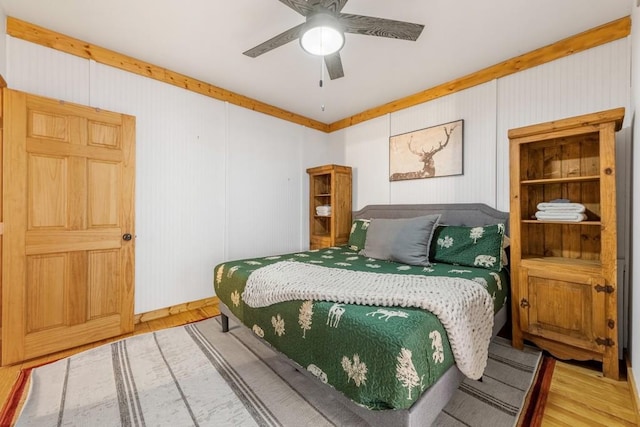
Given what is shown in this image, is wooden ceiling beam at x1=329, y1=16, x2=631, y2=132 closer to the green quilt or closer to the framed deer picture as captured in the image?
the framed deer picture

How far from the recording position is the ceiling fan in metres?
1.57

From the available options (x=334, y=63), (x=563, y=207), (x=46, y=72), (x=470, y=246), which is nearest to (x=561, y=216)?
(x=563, y=207)

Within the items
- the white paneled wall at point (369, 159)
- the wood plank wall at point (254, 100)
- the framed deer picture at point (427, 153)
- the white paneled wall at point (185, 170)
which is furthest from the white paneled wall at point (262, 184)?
the framed deer picture at point (427, 153)

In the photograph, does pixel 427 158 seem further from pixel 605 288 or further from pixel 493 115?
pixel 605 288

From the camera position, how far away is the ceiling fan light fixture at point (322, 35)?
1.59 metres

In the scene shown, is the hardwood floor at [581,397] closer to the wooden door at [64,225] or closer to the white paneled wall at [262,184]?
the wooden door at [64,225]

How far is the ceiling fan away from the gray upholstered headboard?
1805 mm

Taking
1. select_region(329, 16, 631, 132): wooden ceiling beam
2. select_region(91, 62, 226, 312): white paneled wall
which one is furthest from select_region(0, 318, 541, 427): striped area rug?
select_region(329, 16, 631, 132): wooden ceiling beam

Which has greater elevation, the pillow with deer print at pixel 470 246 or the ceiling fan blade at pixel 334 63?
the ceiling fan blade at pixel 334 63

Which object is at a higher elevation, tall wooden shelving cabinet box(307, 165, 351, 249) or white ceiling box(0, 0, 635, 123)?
white ceiling box(0, 0, 635, 123)

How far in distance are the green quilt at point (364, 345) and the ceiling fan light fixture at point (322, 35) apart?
5.32ft

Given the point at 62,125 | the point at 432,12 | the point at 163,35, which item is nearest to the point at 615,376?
the point at 432,12

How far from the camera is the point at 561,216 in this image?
197 cm

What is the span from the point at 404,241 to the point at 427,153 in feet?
4.23
